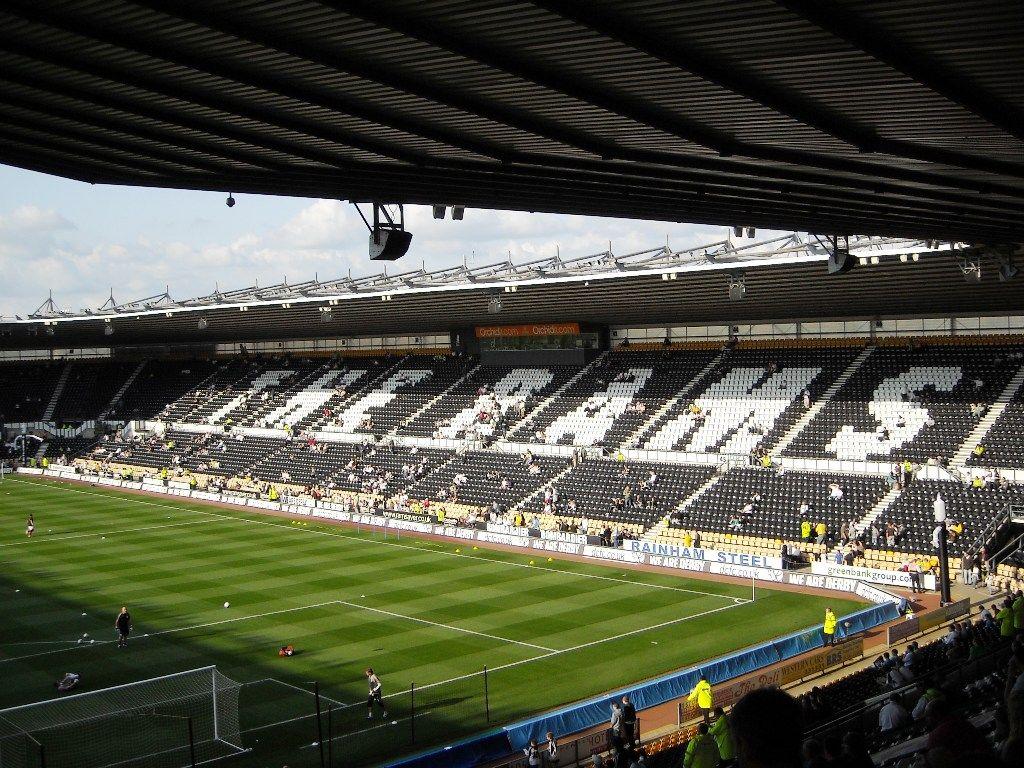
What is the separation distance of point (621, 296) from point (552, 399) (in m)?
9.87

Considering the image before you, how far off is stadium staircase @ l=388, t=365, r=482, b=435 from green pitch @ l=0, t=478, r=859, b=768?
60.0 feet

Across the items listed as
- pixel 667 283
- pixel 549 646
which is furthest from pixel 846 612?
pixel 667 283

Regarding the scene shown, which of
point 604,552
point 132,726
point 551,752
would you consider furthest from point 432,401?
point 551,752

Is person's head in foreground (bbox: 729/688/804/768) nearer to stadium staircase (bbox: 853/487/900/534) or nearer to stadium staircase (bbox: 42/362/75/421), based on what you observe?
stadium staircase (bbox: 853/487/900/534)

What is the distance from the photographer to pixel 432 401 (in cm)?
6850

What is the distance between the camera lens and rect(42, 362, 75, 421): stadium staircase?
297 feet

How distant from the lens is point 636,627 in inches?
1236

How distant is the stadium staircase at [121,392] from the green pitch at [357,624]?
138 feet

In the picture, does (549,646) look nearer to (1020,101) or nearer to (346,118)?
(346,118)

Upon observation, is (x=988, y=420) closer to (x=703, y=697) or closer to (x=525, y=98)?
(x=703, y=697)

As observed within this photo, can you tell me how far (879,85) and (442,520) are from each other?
129 ft

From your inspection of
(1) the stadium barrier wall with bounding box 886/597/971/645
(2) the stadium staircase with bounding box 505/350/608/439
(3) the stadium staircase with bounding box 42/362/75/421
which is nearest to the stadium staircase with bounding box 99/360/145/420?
(3) the stadium staircase with bounding box 42/362/75/421

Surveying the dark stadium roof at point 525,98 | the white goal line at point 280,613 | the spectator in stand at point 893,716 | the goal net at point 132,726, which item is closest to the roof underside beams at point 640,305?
the white goal line at point 280,613

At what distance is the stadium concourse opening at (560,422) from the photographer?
40.4 feet
